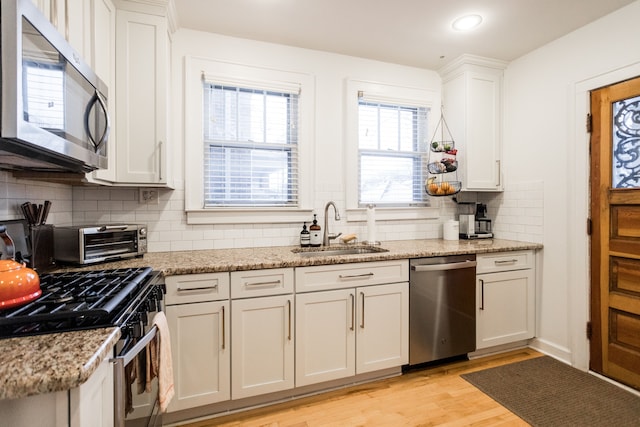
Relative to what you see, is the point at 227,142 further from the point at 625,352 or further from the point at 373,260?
the point at 625,352

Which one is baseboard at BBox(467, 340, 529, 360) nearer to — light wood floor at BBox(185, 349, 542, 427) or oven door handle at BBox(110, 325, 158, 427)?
light wood floor at BBox(185, 349, 542, 427)

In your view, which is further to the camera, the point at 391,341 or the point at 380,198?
the point at 380,198

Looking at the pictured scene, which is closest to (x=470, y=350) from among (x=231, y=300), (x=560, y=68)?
(x=231, y=300)

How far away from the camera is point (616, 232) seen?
2.21m

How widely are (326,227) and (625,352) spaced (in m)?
2.28

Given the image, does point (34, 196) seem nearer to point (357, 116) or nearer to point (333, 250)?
point (333, 250)

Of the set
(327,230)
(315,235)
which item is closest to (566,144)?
(327,230)

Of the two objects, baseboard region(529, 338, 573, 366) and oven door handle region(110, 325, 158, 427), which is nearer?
oven door handle region(110, 325, 158, 427)

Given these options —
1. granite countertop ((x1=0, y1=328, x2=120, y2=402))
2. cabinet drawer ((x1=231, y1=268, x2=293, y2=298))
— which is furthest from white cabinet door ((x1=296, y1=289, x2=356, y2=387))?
granite countertop ((x1=0, y1=328, x2=120, y2=402))

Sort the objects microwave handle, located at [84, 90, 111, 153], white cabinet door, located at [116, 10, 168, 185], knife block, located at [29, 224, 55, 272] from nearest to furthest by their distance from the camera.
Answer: microwave handle, located at [84, 90, 111, 153], knife block, located at [29, 224, 55, 272], white cabinet door, located at [116, 10, 168, 185]

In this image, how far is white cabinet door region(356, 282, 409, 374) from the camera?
2.16 m

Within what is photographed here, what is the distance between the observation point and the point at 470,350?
8.20ft

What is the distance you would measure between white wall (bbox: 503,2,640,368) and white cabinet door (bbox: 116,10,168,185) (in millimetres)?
3049

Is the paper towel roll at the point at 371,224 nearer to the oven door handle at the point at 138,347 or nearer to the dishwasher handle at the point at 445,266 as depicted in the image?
the dishwasher handle at the point at 445,266
